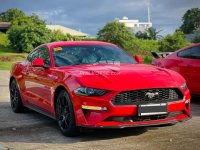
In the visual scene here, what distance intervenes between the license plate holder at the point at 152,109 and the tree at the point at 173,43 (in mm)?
31649

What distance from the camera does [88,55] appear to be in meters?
7.77

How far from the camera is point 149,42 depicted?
133 ft

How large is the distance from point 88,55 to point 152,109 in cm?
195

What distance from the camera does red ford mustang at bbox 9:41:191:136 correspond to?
6.20 meters

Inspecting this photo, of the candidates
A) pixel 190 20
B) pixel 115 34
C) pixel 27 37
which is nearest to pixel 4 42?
pixel 27 37

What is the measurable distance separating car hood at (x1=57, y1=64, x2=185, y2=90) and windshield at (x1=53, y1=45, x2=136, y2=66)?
0.55m

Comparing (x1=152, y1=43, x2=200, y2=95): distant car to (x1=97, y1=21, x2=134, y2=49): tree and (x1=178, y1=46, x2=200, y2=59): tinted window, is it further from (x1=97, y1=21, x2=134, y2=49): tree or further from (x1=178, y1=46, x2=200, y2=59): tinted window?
(x1=97, y1=21, x2=134, y2=49): tree

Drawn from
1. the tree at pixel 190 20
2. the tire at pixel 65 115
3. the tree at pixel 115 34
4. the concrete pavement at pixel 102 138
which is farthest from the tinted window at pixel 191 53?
the tree at pixel 190 20

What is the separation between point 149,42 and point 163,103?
3460cm

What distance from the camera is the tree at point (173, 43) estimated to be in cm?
3759

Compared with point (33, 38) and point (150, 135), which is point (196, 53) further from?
point (33, 38)

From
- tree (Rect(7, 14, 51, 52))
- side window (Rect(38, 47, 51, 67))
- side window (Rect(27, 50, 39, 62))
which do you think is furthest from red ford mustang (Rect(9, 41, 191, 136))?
tree (Rect(7, 14, 51, 52))

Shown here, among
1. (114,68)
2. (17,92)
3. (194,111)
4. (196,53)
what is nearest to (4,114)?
(17,92)

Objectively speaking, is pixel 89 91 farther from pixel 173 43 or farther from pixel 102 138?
pixel 173 43
